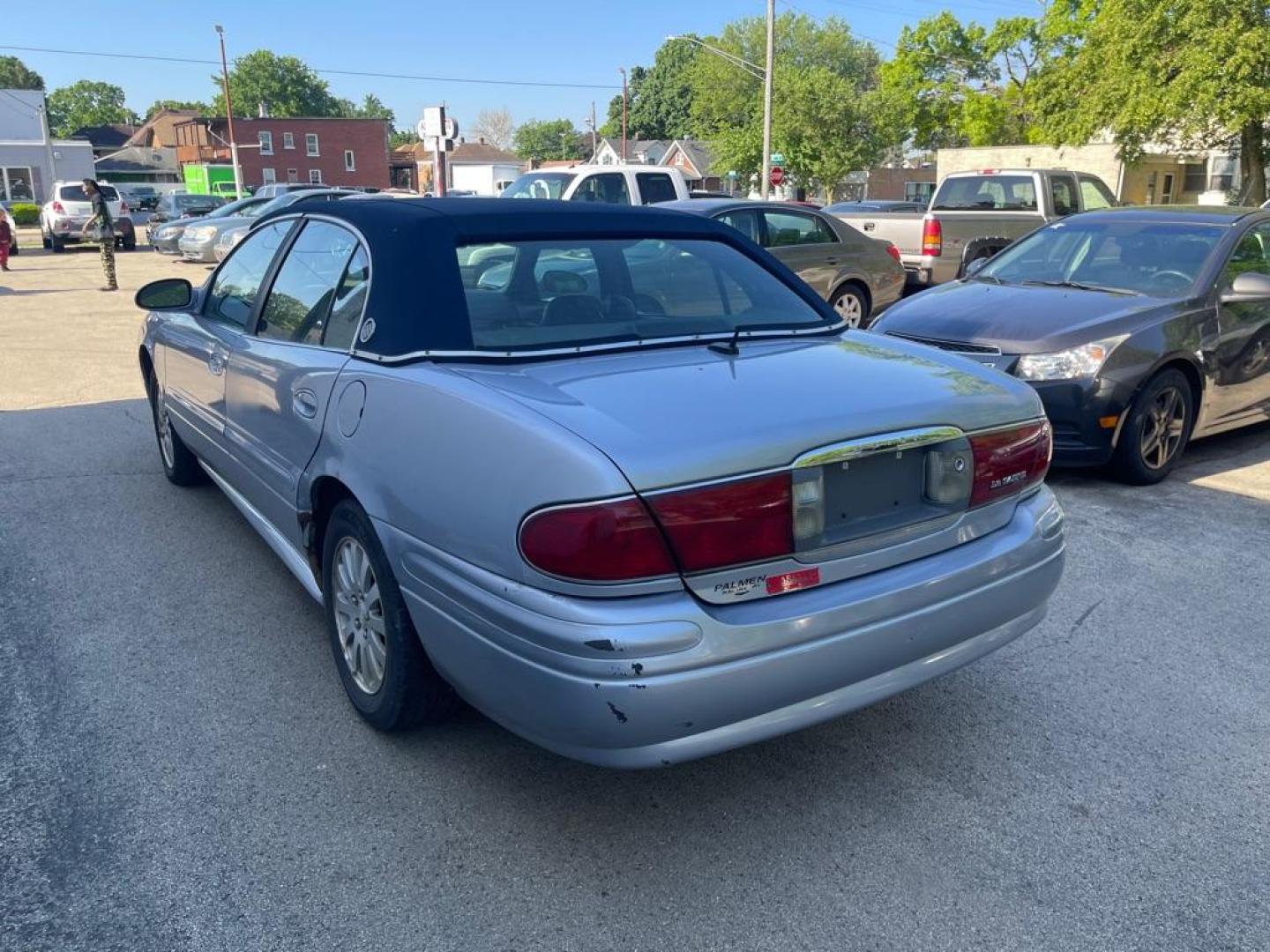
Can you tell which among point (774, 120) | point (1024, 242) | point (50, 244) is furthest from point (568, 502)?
point (774, 120)

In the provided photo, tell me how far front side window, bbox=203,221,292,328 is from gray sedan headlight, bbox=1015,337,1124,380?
3.95 metres

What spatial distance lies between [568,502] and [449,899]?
1046mm

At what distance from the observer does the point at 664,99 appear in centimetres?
10294

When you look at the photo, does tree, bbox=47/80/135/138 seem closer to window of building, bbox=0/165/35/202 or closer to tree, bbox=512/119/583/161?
tree, bbox=512/119/583/161

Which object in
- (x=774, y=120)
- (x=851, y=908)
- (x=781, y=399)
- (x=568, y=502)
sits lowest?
(x=851, y=908)

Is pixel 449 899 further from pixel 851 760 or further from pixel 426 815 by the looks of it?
pixel 851 760

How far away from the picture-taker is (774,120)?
5169 cm

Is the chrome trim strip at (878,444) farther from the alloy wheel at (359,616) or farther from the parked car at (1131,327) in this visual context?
the parked car at (1131,327)

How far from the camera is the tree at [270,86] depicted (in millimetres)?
103062

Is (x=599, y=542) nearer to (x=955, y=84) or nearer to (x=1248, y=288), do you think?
(x=1248, y=288)

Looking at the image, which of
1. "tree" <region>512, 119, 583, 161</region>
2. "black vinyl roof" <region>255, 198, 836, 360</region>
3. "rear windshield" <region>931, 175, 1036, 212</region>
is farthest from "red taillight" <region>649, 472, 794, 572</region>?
"tree" <region>512, 119, 583, 161</region>

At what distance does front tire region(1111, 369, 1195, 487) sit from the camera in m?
5.70

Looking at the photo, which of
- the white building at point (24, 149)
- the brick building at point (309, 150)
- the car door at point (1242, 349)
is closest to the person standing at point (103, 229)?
the car door at point (1242, 349)

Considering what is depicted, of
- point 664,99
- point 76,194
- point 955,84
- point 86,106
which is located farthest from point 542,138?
point 76,194
